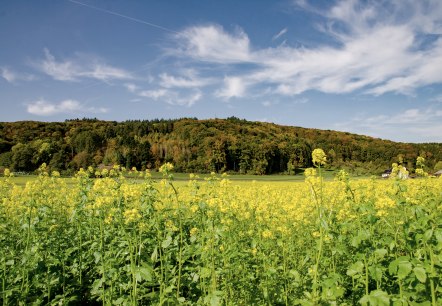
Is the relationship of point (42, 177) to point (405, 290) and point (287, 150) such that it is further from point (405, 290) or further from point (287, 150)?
point (287, 150)

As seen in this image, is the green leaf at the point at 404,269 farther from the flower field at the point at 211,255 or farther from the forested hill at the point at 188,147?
the forested hill at the point at 188,147

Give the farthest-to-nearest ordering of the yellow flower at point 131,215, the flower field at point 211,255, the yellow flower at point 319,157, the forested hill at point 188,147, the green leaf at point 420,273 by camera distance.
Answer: the forested hill at point 188,147 → the yellow flower at point 131,215 → the flower field at point 211,255 → the yellow flower at point 319,157 → the green leaf at point 420,273

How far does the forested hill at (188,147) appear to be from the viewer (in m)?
68.2

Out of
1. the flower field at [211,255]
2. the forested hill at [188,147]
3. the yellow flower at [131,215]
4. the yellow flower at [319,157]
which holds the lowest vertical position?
the flower field at [211,255]

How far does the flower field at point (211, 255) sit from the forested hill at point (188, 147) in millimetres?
58198

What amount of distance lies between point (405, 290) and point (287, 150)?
267 ft

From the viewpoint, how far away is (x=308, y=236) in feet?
22.3

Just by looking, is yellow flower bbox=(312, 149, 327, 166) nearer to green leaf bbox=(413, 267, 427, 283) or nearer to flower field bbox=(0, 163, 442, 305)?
flower field bbox=(0, 163, 442, 305)

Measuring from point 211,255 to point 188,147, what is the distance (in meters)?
76.5

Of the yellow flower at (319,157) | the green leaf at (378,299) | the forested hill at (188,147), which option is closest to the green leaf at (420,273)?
the green leaf at (378,299)

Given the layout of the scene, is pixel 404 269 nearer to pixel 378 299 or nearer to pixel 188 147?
pixel 378 299

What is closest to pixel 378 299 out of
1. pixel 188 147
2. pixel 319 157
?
pixel 319 157

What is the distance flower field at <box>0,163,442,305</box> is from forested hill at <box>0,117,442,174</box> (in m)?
58.2

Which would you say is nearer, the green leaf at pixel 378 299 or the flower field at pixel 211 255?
the green leaf at pixel 378 299
